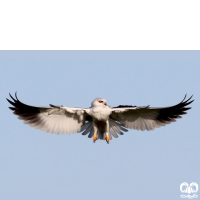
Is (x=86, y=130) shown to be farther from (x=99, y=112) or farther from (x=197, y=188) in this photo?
(x=197, y=188)

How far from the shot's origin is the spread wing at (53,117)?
15.9 meters

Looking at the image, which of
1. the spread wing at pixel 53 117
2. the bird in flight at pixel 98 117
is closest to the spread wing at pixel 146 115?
the bird in flight at pixel 98 117

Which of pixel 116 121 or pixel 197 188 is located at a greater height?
pixel 116 121

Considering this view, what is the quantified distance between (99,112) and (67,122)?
3.45 ft

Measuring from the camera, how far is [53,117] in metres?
16.1

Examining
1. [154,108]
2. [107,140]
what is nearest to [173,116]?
[154,108]

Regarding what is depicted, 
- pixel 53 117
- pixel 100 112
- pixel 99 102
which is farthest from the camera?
pixel 53 117

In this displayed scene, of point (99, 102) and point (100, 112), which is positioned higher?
point (99, 102)

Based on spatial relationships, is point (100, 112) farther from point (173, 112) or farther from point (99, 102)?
point (173, 112)

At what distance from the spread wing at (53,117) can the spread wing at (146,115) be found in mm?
896

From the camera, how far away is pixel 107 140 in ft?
52.6

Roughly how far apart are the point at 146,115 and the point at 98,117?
135 centimetres

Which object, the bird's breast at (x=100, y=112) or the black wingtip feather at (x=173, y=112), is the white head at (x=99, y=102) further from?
the black wingtip feather at (x=173, y=112)

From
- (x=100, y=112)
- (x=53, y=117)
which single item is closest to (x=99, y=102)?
(x=100, y=112)
